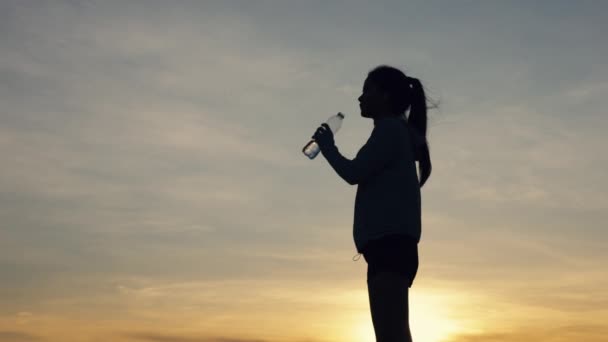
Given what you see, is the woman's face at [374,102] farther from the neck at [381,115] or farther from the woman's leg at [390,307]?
the woman's leg at [390,307]

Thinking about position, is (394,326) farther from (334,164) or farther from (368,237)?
(334,164)

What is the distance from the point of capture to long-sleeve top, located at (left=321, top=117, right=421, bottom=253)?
4.82 meters

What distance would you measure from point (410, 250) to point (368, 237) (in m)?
0.27

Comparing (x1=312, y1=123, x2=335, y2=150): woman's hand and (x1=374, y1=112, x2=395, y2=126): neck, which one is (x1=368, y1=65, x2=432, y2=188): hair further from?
(x1=312, y1=123, x2=335, y2=150): woman's hand

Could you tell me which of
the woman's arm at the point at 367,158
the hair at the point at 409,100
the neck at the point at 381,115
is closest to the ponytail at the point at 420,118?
the hair at the point at 409,100

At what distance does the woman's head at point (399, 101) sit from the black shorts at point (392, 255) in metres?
0.76

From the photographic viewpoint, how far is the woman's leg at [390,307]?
4633 millimetres

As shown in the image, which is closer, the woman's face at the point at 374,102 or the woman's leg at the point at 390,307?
the woman's leg at the point at 390,307

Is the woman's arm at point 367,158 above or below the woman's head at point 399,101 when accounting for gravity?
below

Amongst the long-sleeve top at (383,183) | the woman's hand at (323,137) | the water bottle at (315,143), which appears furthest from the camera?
the water bottle at (315,143)

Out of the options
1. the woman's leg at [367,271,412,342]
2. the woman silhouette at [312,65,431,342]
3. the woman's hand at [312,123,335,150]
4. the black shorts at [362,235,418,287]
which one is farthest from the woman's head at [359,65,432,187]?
the woman's leg at [367,271,412,342]

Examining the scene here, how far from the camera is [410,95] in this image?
5473 millimetres

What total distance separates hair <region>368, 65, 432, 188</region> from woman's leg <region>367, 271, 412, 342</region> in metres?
0.96

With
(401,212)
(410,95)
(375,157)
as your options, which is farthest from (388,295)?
(410,95)
